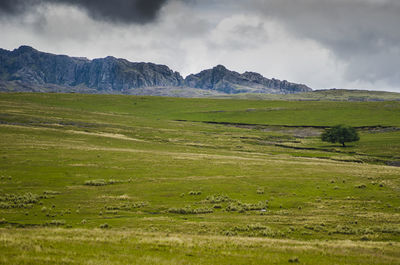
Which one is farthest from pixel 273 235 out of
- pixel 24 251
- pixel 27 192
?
pixel 27 192

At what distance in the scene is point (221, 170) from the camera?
69375mm

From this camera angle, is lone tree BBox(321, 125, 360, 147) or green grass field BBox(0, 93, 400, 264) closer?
green grass field BBox(0, 93, 400, 264)

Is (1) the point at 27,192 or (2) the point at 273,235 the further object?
(1) the point at 27,192

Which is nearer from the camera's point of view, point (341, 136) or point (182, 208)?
Answer: point (182, 208)

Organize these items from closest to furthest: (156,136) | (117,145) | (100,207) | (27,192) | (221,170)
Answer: (100,207) → (27,192) → (221,170) → (117,145) → (156,136)

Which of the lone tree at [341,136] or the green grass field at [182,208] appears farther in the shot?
the lone tree at [341,136]

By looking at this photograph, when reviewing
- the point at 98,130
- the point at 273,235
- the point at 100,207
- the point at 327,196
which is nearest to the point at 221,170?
the point at 327,196

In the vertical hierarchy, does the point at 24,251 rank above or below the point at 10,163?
above

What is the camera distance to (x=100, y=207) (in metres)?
41.0

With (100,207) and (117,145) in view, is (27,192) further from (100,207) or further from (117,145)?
(117,145)

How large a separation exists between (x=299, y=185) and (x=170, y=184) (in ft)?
73.6

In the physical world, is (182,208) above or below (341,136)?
below

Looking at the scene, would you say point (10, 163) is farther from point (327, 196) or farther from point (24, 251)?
point (327, 196)

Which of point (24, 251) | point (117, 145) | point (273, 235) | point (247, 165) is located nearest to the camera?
point (24, 251)
